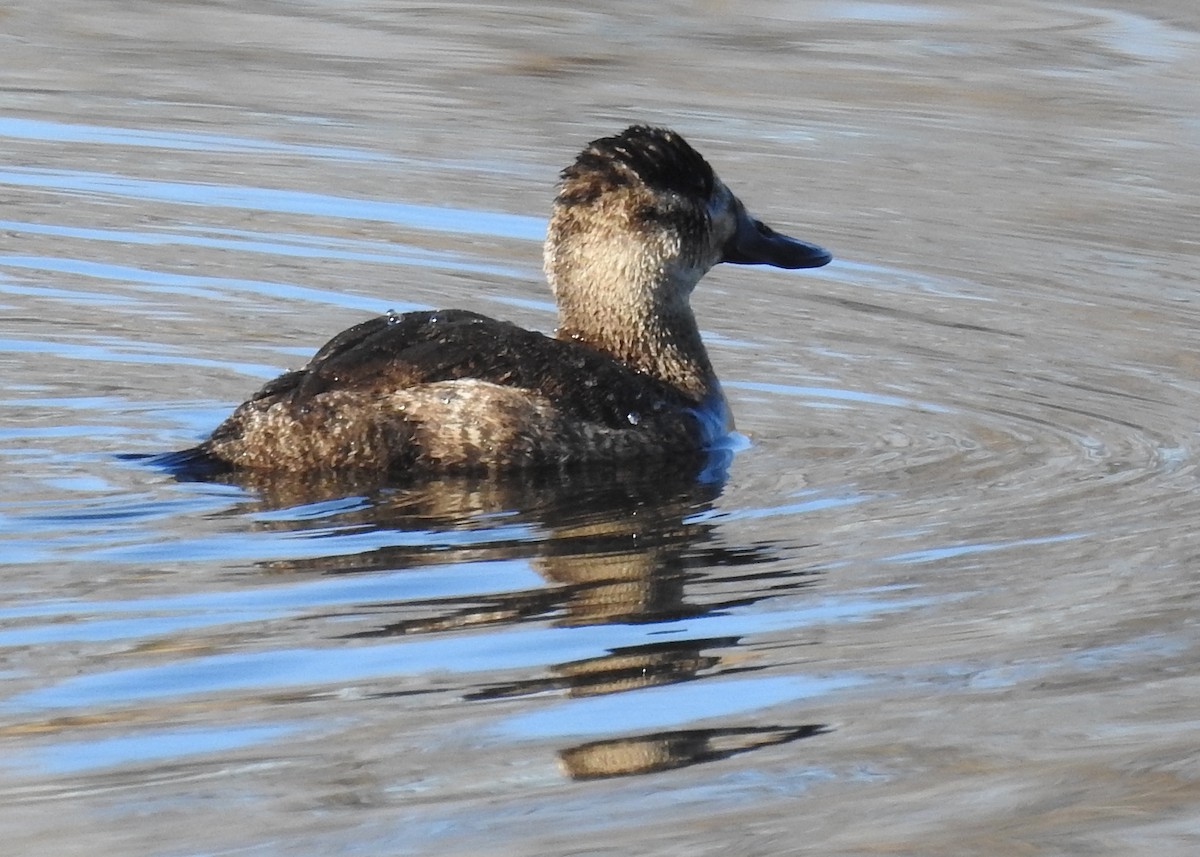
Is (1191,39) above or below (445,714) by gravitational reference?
above

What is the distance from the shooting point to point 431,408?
22.7 feet

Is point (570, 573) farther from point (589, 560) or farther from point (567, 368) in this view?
point (567, 368)

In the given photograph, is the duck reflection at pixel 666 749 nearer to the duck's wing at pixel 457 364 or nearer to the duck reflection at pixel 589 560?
the duck reflection at pixel 589 560

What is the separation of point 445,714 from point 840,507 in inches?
86.0

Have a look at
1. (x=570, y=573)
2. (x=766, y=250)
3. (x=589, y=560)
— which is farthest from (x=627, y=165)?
(x=570, y=573)

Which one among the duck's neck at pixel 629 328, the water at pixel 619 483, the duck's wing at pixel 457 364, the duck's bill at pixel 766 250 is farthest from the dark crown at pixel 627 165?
the water at pixel 619 483

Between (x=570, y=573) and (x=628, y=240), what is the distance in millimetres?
2189

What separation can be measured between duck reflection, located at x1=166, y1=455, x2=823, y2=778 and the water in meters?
0.02

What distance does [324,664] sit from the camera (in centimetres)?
500

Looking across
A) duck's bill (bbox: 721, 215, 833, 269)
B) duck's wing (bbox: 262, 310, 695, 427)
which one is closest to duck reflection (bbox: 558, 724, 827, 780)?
duck's wing (bbox: 262, 310, 695, 427)

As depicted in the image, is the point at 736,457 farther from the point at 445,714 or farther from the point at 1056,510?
the point at 445,714

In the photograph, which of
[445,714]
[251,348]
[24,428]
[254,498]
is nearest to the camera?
[445,714]

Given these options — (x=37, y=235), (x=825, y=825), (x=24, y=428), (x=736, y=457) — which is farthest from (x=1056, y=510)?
(x=37, y=235)

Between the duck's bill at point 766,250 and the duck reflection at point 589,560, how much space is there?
3.76ft
